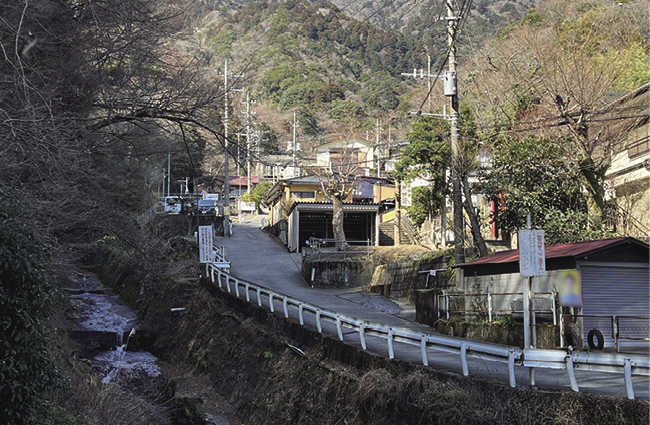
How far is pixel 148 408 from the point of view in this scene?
15.4 m

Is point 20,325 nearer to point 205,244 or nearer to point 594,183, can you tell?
point 594,183

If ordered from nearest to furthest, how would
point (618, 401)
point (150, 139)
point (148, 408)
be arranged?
point (618, 401), point (148, 408), point (150, 139)

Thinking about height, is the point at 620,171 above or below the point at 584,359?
above

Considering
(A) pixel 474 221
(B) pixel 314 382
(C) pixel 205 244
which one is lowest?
(B) pixel 314 382

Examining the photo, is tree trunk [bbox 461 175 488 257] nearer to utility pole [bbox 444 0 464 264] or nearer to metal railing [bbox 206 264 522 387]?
utility pole [bbox 444 0 464 264]

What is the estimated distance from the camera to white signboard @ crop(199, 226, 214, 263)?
25359 mm

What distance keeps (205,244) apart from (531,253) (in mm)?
17680

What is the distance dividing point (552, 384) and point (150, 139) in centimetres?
1348

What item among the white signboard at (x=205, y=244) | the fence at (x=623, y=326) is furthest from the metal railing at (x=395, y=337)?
the white signboard at (x=205, y=244)

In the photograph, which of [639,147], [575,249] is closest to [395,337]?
[575,249]

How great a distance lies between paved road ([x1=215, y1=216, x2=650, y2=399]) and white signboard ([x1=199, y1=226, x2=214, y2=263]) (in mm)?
2281

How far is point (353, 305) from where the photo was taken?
22.4 meters

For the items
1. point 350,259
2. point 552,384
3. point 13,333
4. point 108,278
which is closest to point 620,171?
point 350,259

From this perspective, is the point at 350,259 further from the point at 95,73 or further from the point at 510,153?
the point at 95,73
